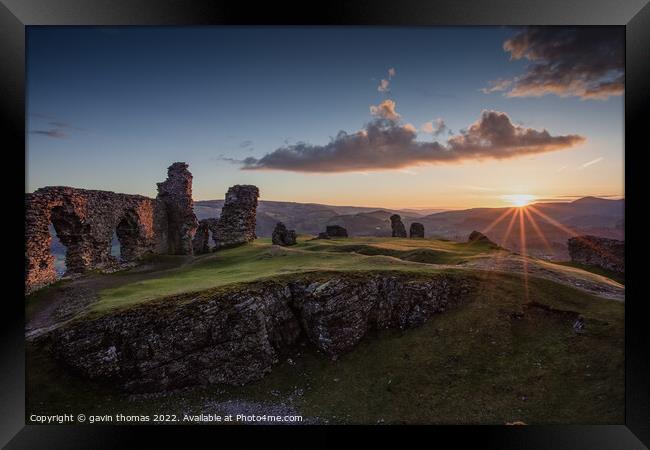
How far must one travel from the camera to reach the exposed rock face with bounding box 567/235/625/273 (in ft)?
84.2

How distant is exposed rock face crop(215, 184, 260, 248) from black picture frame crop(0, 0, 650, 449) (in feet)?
72.3

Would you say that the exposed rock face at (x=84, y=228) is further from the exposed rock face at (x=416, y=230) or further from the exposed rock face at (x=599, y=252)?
the exposed rock face at (x=599, y=252)

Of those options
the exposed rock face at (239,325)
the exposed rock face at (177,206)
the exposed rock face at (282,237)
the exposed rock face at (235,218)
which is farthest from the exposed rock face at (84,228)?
the exposed rock face at (282,237)

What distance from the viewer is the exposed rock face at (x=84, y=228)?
59.3 feet

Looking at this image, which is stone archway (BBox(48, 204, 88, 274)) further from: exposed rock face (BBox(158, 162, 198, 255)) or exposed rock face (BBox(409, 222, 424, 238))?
exposed rock face (BBox(409, 222, 424, 238))

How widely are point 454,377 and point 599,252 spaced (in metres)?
21.8

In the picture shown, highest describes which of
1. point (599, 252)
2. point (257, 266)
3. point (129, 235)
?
point (129, 235)

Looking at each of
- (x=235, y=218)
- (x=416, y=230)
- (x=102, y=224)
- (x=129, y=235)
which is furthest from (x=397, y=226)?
(x=102, y=224)

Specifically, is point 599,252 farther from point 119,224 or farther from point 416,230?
point 119,224

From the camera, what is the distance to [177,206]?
35469 mm

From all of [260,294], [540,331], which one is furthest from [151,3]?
[540,331]

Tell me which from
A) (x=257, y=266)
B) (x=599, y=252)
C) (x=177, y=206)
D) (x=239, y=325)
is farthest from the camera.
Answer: (x=177, y=206)

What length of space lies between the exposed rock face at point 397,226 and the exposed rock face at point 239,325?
104 feet

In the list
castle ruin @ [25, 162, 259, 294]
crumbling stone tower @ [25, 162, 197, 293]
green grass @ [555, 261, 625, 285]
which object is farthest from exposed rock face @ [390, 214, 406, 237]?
crumbling stone tower @ [25, 162, 197, 293]
